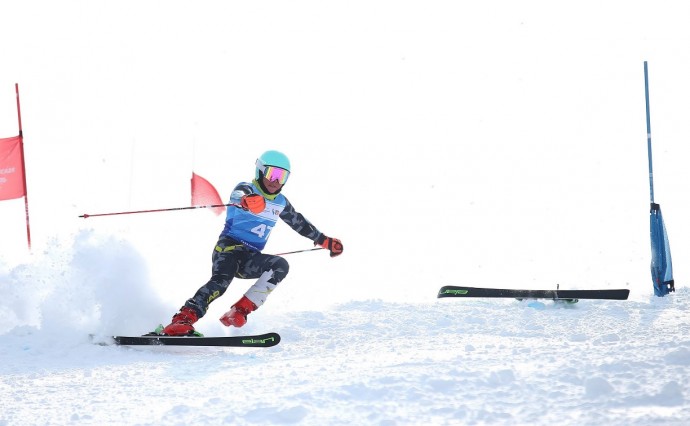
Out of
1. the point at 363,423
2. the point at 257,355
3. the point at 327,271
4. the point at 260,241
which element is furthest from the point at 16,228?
the point at 363,423

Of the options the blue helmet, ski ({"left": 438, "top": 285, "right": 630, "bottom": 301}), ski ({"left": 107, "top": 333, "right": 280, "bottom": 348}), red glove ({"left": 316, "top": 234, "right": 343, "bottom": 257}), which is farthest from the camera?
ski ({"left": 438, "top": 285, "right": 630, "bottom": 301})

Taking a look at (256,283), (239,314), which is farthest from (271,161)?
(239,314)

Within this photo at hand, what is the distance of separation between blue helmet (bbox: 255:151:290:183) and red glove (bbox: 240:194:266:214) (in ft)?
1.03

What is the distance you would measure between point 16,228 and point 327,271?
24.0 ft

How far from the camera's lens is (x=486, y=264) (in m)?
10.4

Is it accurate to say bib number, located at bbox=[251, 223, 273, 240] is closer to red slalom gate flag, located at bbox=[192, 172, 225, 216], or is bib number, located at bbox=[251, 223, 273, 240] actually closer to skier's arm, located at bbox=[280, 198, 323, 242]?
skier's arm, located at bbox=[280, 198, 323, 242]

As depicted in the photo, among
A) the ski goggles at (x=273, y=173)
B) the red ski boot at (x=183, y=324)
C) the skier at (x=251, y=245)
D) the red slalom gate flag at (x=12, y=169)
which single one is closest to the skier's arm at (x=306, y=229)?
the skier at (x=251, y=245)

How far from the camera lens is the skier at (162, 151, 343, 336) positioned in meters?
5.32

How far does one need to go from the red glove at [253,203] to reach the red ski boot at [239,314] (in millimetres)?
697

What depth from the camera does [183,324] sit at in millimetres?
4938

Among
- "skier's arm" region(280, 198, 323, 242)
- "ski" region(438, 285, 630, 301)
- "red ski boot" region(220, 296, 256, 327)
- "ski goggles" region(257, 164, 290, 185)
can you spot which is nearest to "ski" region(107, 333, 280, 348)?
"red ski boot" region(220, 296, 256, 327)

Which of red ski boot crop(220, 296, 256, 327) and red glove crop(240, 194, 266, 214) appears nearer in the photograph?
red ski boot crop(220, 296, 256, 327)

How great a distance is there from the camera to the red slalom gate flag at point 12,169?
805 centimetres

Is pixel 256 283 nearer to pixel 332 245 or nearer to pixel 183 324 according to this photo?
pixel 183 324
